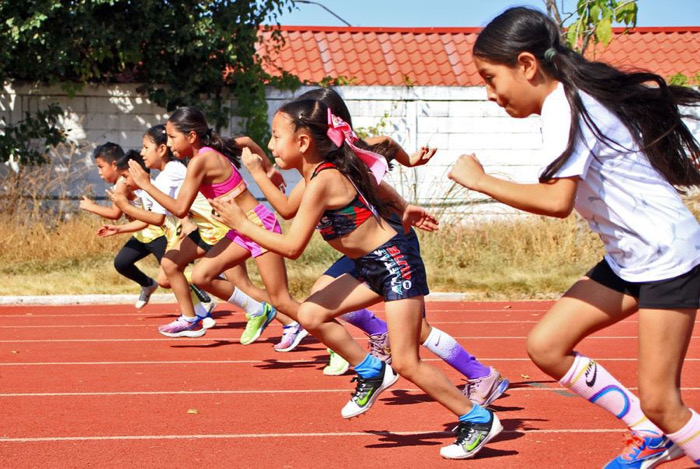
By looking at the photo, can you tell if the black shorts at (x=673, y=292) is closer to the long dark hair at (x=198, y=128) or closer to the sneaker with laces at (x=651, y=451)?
the sneaker with laces at (x=651, y=451)

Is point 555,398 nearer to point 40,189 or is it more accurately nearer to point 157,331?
point 157,331

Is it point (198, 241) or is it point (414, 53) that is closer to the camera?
point (198, 241)

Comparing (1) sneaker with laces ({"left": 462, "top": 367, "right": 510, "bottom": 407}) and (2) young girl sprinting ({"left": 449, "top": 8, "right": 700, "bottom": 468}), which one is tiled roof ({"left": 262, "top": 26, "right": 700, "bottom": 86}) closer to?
(1) sneaker with laces ({"left": 462, "top": 367, "right": 510, "bottom": 407})

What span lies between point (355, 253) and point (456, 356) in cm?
101

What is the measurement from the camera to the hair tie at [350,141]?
5.24 meters

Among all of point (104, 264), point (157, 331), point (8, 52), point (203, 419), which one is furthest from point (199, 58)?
point (203, 419)

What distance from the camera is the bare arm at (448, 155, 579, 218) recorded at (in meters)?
3.73

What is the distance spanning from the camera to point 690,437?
385cm

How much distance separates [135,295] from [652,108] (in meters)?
8.61

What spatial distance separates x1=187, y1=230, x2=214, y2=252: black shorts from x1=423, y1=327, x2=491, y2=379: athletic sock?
10.2 feet

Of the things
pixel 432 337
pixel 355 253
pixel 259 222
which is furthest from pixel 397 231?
pixel 259 222

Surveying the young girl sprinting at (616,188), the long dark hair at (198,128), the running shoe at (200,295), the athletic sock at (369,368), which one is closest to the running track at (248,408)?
the athletic sock at (369,368)

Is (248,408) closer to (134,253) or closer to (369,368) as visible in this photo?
(369,368)

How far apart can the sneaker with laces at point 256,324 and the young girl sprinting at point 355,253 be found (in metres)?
2.88
